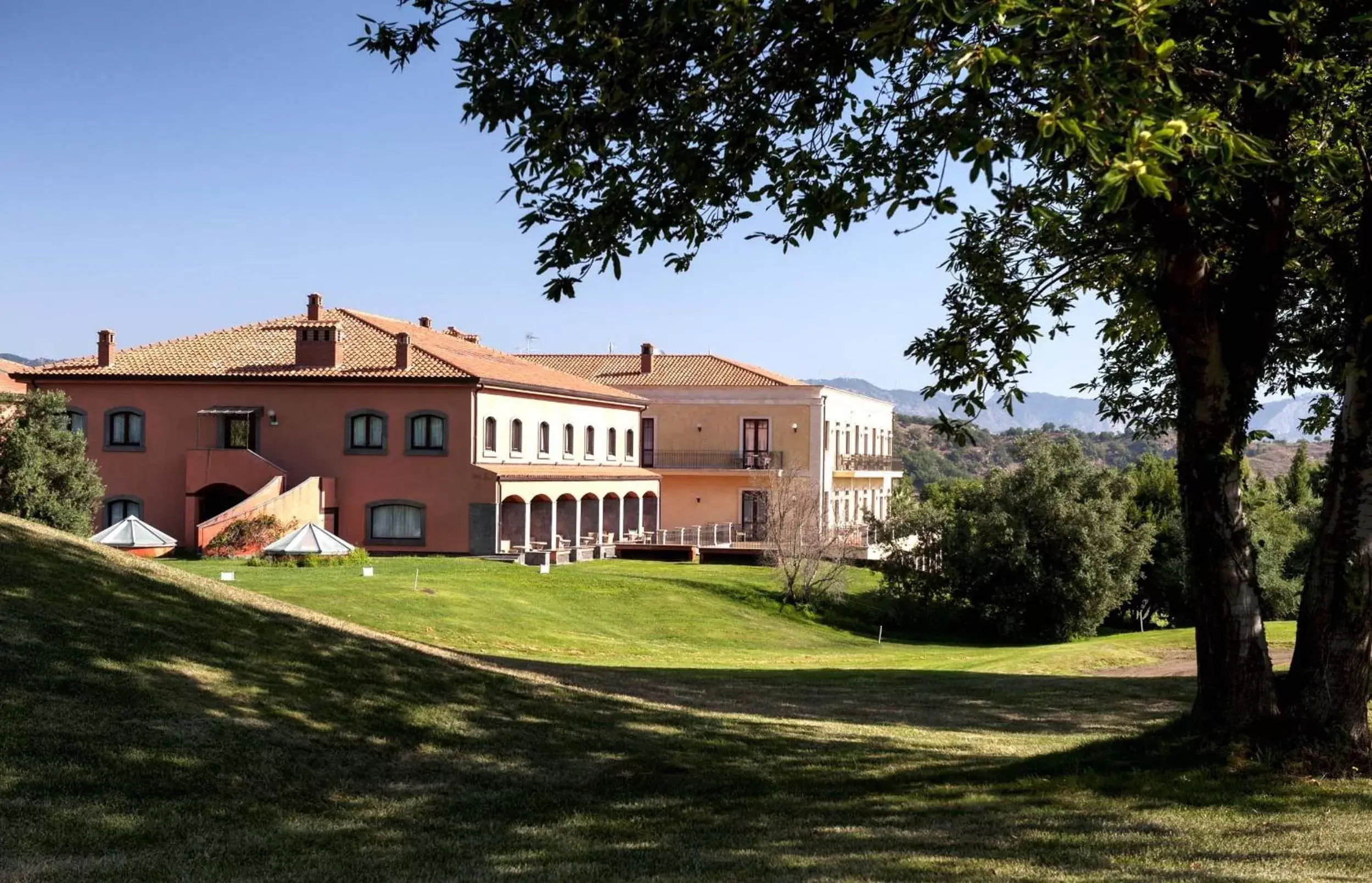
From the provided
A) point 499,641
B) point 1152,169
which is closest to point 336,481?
point 499,641

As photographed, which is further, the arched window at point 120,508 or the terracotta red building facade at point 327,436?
the arched window at point 120,508

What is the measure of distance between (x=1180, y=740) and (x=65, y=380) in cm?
4473

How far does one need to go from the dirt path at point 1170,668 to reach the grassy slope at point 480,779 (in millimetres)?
7519

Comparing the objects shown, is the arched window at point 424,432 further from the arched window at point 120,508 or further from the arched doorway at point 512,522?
the arched window at point 120,508

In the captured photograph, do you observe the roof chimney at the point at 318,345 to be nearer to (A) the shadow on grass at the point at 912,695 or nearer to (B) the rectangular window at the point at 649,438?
(B) the rectangular window at the point at 649,438

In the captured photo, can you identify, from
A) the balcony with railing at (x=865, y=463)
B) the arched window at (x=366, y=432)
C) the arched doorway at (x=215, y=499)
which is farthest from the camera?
the balcony with railing at (x=865, y=463)

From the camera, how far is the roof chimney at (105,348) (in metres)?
47.5

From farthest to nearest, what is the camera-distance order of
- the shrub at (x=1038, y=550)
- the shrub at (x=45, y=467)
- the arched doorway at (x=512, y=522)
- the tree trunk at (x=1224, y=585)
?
the arched doorway at (x=512, y=522)
the shrub at (x=1038, y=550)
the shrub at (x=45, y=467)
the tree trunk at (x=1224, y=585)

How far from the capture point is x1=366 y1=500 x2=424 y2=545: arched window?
147 ft

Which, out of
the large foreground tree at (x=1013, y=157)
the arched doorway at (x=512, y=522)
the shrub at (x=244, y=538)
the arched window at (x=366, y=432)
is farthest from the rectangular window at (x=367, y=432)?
the large foreground tree at (x=1013, y=157)

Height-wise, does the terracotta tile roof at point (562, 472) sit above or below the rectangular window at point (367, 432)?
below

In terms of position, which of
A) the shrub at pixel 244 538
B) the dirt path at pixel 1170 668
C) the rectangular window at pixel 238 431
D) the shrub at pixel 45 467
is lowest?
the dirt path at pixel 1170 668

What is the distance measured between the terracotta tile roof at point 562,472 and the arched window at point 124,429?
1261cm

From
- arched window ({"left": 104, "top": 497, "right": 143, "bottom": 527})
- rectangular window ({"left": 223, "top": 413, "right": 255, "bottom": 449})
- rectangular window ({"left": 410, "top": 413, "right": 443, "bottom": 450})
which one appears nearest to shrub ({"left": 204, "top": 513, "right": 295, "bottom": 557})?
rectangular window ({"left": 410, "top": 413, "right": 443, "bottom": 450})
